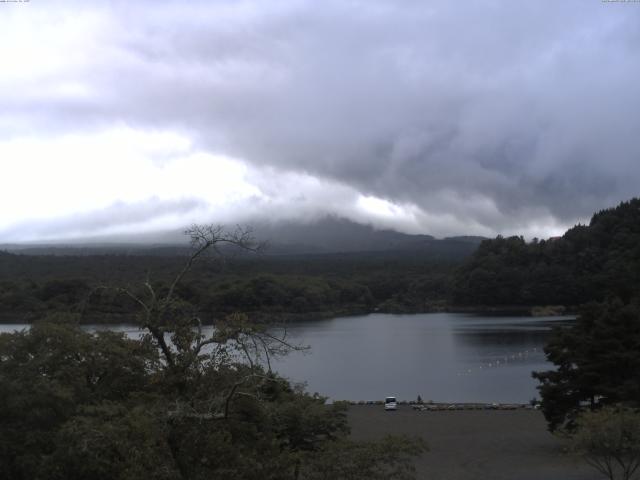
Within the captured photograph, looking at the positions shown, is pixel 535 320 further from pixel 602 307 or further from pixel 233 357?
pixel 233 357

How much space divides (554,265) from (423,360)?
55236 millimetres

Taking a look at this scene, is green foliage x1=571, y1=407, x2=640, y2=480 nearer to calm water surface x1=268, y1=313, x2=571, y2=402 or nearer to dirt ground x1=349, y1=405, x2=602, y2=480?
dirt ground x1=349, y1=405, x2=602, y2=480

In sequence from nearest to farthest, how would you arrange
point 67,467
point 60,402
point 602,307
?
point 67,467
point 60,402
point 602,307

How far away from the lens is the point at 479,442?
2394cm

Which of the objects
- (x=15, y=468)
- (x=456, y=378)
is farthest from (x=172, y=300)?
(x=456, y=378)

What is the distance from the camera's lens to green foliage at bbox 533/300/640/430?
20766mm

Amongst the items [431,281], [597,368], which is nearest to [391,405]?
[597,368]

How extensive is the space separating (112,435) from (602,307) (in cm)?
1914

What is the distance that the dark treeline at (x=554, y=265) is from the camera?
95.5 meters

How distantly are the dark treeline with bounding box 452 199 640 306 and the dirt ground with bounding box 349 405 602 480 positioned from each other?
66432 millimetres

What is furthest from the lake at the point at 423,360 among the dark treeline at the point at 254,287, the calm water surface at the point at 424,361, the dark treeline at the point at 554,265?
the dark treeline at the point at 554,265

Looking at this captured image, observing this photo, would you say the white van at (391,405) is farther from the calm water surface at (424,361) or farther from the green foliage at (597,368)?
the green foliage at (597,368)

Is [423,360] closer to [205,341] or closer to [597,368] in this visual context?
[597,368]

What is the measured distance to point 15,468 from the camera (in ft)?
35.7
